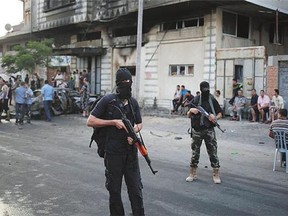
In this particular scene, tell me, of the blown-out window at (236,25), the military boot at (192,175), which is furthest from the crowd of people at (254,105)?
the military boot at (192,175)

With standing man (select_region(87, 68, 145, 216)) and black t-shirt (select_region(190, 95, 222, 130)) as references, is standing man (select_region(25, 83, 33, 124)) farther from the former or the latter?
standing man (select_region(87, 68, 145, 216))

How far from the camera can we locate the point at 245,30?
22.4 meters

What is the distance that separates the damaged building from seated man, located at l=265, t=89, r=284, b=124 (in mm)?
1254

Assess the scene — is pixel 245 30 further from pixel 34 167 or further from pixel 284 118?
pixel 34 167

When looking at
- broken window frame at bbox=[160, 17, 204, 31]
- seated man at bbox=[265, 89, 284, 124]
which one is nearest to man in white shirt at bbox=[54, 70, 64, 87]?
broken window frame at bbox=[160, 17, 204, 31]

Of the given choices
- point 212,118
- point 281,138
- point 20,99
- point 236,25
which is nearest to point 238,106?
point 236,25

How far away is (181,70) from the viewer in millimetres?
22344

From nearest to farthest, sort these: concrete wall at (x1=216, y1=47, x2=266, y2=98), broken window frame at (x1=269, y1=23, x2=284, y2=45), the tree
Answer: concrete wall at (x1=216, y1=47, x2=266, y2=98) → broken window frame at (x1=269, y1=23, x2=284, y2=45) → the tree

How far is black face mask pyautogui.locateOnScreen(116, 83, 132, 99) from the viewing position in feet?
14.1

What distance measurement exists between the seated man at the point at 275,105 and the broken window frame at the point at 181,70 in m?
5.78

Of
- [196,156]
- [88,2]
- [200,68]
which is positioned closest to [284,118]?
[196,156]

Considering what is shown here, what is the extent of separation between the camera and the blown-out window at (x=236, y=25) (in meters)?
21.1

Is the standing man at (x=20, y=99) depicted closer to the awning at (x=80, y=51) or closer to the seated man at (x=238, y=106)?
the seated man at (x=238, y=106)

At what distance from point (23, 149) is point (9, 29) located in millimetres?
32299
